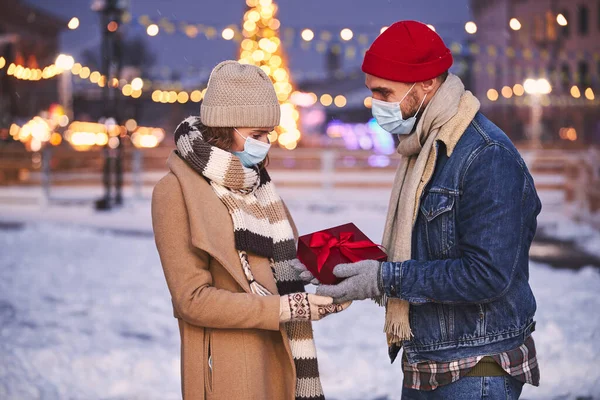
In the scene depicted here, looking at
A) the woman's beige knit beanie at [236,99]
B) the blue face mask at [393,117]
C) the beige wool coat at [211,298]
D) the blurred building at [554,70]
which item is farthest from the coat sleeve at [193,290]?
the blurred building at [554,70]

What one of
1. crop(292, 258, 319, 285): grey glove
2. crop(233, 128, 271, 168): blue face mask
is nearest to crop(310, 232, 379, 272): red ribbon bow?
crop(292, 258, 319, 285): grey glove

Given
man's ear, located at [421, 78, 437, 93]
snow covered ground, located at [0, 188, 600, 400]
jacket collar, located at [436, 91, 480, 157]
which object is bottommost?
snow covered ground, located at [0, 188, 600, 400]

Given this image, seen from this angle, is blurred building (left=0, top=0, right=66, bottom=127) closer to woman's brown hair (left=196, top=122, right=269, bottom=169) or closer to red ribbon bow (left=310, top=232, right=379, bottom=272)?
woman's brown hair (left=196, top=122, right=269, bottom=169)

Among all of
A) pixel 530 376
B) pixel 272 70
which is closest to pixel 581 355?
pixel 530 376

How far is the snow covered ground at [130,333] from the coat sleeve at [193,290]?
118 inches

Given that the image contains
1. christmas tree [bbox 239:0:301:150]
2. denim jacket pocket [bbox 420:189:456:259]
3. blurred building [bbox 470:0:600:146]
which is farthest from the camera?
blurred building [bbox 470:0:600:146]

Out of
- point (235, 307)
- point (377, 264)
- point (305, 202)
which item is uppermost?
point (377, 264)

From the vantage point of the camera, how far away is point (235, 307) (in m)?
2.73

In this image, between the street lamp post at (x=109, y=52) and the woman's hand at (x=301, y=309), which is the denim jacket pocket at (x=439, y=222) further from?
the street lamp post at (x=109, y=52)

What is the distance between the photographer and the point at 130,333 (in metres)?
7.16

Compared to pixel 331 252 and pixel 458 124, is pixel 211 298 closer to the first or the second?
pixel 331 252

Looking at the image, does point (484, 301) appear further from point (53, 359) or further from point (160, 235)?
point (53, 359)

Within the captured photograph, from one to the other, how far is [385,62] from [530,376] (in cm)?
118

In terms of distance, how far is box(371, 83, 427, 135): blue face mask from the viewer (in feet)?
9.01
